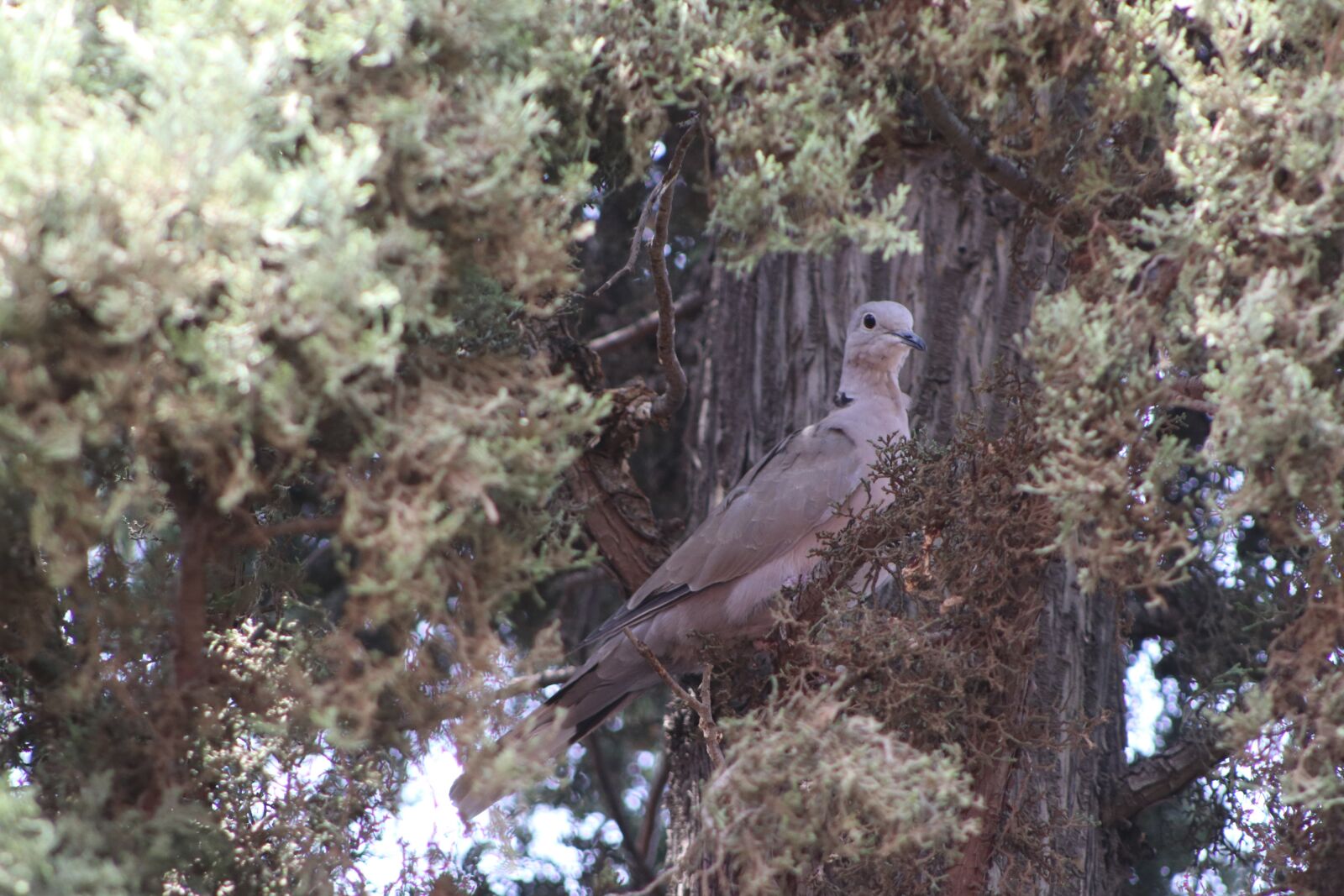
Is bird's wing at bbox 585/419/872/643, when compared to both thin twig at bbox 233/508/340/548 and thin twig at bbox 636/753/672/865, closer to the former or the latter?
thin twig at bbox 636/753/672/865

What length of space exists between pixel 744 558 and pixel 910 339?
93 centimetres

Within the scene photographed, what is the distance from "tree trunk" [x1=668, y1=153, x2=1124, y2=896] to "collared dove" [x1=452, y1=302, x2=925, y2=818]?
214 mm

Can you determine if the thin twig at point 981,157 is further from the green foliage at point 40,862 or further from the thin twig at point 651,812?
the thin twig at point 651,812

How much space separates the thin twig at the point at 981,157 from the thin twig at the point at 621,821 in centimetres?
284

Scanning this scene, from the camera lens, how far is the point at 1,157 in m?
1.98

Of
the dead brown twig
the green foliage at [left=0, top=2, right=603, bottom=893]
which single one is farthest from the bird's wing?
the green foliage at [left=0, top=2, right=603, bottom=893]

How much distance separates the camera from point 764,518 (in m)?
4.33

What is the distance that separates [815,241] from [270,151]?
1194 millimetres

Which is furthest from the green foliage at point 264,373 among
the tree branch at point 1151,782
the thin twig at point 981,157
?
the tree branch at point 1151,782

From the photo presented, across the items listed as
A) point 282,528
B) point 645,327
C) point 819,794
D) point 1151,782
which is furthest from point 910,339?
point 282,528

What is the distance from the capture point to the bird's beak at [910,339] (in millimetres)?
4312

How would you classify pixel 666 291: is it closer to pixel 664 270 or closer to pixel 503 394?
pixel 664 270

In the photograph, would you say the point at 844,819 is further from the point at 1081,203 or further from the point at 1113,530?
the point at 1081,203

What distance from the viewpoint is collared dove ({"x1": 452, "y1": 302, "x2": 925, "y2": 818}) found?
14.0 ft
